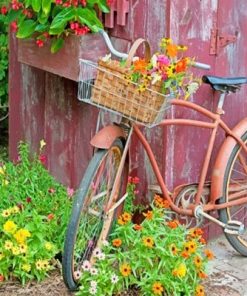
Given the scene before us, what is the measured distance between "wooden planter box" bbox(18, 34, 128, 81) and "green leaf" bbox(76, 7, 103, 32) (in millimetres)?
89

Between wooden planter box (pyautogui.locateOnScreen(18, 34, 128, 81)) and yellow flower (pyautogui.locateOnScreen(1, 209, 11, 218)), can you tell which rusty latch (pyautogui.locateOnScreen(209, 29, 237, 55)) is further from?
yellow flower (pyautogui.locateOnScreen(1, 209, 11, 218))

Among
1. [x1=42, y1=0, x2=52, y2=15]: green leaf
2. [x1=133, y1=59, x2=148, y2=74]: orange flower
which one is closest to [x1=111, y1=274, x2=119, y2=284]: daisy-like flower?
[x1=133, y1=59, x2=148, y2=74]: orange flower

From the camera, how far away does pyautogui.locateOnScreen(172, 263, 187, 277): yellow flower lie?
14.4 ft

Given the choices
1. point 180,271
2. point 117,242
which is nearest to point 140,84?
point 117,242

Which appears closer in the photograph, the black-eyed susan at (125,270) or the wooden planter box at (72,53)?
the black-eyed susan at (125,270)

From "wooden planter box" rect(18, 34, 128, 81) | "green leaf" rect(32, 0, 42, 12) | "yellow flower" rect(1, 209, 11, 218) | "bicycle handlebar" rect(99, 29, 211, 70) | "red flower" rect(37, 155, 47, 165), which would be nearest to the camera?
"bicycle handlebar" rect(99, 29, 211, 70)

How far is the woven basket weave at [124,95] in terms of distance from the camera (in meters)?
4.27

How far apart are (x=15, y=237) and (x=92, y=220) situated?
43 cm

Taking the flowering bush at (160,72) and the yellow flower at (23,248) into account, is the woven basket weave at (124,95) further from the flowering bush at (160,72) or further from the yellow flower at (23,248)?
the yellow flower at (23,248)

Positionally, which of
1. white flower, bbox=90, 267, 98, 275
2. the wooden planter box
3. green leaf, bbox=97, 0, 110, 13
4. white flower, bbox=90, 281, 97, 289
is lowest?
white flower, bbox=90, 281, 97, 289

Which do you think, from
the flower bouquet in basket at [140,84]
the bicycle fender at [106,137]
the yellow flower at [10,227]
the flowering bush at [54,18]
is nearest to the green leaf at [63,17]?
the flowering bush at [54,18]

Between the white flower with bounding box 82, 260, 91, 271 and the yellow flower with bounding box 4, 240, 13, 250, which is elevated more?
the yellow flower with bounding box 4, 240, 13, 250

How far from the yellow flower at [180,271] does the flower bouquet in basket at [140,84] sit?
2.53ft

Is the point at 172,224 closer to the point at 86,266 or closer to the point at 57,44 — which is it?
the point at 86,266
